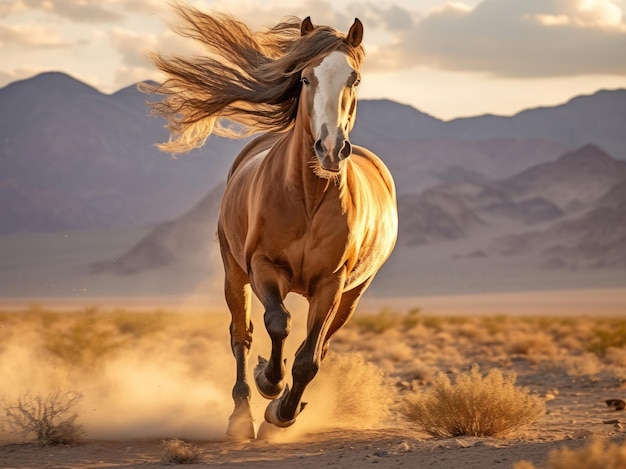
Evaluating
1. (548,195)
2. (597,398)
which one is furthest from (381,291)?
(597,398)

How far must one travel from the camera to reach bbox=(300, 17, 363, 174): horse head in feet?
23.4

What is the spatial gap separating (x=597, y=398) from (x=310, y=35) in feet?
27.7

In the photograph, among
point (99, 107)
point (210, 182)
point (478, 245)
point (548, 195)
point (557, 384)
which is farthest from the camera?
point (99, 107)

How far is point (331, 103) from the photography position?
7.34 metres

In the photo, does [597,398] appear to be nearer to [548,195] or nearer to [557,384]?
[557,384]

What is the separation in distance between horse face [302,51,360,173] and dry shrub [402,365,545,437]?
119 inches

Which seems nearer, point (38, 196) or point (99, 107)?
point (38, 196)

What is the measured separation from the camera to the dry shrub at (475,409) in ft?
31.1

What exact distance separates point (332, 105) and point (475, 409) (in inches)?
138

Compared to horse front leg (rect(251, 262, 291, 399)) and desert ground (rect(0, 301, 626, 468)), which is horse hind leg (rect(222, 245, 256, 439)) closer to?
desert ground (rect(0, 301, 626, 468))

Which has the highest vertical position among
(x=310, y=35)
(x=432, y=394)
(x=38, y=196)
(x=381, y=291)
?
(x=38, y=196)

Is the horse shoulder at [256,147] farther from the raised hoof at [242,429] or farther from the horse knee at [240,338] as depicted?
the raised hoof at [242,429]

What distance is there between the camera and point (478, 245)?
92312mm

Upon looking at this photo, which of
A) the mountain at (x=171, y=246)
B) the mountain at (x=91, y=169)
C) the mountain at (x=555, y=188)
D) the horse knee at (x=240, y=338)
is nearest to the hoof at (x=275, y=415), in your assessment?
the horse knee at (x=240, y=338)
